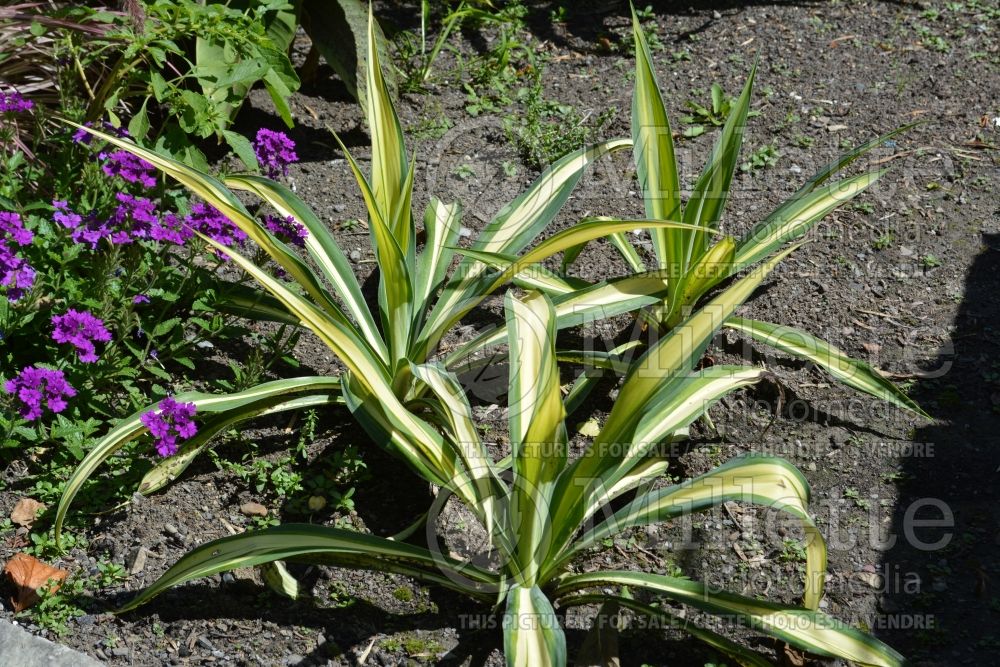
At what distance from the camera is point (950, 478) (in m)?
2.46

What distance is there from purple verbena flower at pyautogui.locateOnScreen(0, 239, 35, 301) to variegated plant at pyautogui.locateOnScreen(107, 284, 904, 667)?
2.53 feet

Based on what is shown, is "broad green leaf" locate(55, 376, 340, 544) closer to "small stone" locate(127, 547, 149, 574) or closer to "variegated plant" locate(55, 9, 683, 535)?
"variegated plant" locate(55, 9, 683, 535)

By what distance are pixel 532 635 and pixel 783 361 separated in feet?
4.23

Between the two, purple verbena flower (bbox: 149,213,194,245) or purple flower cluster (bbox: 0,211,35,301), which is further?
purple verbena flower (bbox: 149,213,194,245)

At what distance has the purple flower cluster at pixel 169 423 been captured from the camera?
2.13 m

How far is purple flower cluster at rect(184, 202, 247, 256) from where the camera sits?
241cm

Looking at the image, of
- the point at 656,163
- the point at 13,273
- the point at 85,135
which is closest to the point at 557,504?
the point at 656,163

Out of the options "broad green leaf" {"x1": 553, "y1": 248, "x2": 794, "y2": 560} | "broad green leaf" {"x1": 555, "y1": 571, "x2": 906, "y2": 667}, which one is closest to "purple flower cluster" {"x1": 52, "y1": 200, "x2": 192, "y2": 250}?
"broad green leaf" {"x1": 553, "y1": 248, "x2": 794, "y2": 560}

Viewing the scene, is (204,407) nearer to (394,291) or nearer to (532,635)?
(394,291)

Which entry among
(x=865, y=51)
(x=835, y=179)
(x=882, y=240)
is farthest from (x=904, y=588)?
(x=865, y=51)

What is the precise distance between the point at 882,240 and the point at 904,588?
1.29 meters

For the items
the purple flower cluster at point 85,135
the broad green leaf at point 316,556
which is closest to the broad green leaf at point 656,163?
the broad green leaf at point 316,556

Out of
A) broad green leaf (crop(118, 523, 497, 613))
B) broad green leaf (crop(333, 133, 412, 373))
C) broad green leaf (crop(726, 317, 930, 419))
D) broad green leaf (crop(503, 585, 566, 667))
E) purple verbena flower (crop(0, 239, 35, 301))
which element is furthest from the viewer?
broad green leaf (crop(726, 317, 930, 419))

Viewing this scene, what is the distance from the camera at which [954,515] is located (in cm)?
236
